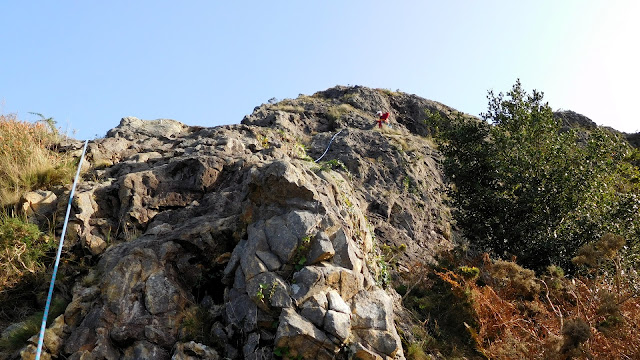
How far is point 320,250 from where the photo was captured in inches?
208

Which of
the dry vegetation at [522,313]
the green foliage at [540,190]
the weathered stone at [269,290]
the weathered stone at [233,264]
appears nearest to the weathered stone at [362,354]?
the weathered stone at [269,290]

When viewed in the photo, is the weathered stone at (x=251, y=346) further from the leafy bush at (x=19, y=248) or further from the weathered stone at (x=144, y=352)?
the leafy bush at (x=19, y=248)

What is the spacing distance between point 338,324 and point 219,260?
1.91 meters

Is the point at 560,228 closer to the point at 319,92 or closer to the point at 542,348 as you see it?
the point at 542,348

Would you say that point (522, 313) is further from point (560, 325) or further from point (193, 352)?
point (193, 352)

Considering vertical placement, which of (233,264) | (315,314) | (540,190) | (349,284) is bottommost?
(315,314)

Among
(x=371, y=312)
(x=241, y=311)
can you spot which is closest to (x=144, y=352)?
(x=241, y=311)

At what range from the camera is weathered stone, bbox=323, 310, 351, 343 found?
15.1 feet

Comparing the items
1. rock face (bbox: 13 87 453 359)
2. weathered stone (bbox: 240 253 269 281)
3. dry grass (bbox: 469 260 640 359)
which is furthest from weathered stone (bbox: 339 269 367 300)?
dry grass (bbox: 469 260 640 359)

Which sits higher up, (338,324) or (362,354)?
(338,324)

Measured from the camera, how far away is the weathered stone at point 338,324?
15.1 ft

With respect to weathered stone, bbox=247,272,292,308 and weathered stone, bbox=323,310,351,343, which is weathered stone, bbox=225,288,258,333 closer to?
weathered stone, bbox=247,272,292,308

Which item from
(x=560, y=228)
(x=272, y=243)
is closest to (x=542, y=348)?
(x=272, y=243)

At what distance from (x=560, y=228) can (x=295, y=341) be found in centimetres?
694
